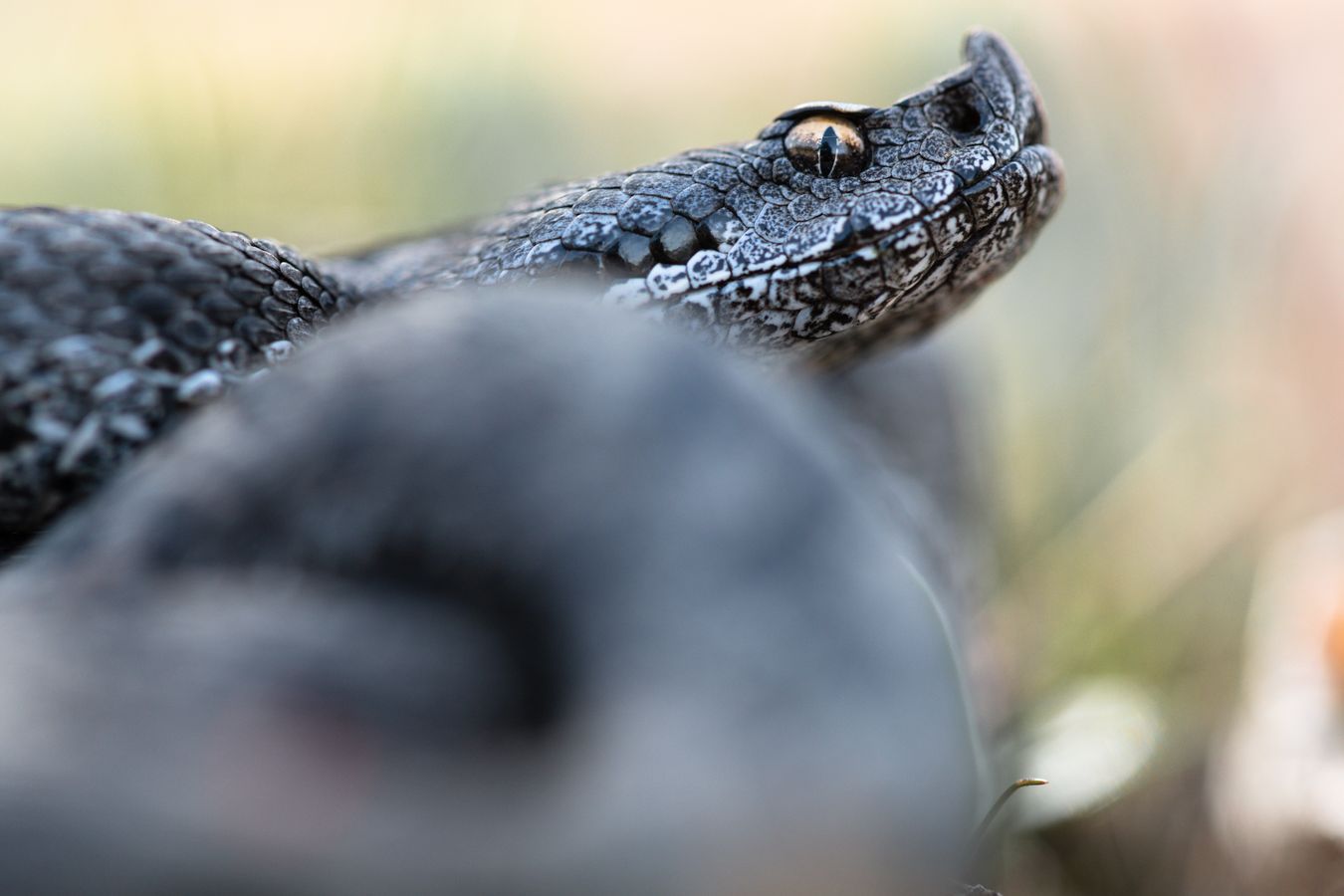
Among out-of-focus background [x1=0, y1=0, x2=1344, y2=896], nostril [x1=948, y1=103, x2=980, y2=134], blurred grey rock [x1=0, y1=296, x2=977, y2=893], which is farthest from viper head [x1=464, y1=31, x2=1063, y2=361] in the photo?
out-of-focus background [x1=0, y1=0, x2=1344, y2=896]

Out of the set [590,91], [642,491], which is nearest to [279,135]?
[590,91]

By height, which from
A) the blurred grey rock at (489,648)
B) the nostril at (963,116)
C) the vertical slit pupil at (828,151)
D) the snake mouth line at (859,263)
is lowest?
the blurred grey rock at (489,648)

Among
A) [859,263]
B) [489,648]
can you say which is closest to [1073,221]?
[859,263]

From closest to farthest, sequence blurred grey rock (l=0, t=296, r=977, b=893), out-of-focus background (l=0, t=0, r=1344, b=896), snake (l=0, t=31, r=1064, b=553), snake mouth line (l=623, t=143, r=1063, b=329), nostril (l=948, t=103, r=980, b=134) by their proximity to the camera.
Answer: blurred grey rock (l=0, t=296, r=977, b=893) → snake (l=0, t=31, r=1064, b=553) → snake mouth line (l=623, t=143, r=1063, b=329) → nostril (l=948, t=103, r=980, b=134) → out-of-focus background (l=0, t=0, r=1344, b=896)

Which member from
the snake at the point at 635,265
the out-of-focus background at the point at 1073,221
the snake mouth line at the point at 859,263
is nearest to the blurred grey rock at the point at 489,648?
the snake at the point at 635,265

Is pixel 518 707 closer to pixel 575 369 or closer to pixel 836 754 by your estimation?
pixel 836 754

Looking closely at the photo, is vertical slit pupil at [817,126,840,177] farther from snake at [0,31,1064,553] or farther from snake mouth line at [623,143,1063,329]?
snake mouth line at [623,143,1063,329]

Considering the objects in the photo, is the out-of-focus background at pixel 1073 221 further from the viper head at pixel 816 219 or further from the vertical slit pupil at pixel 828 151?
the vertical slit pupil at pixel 828 151
